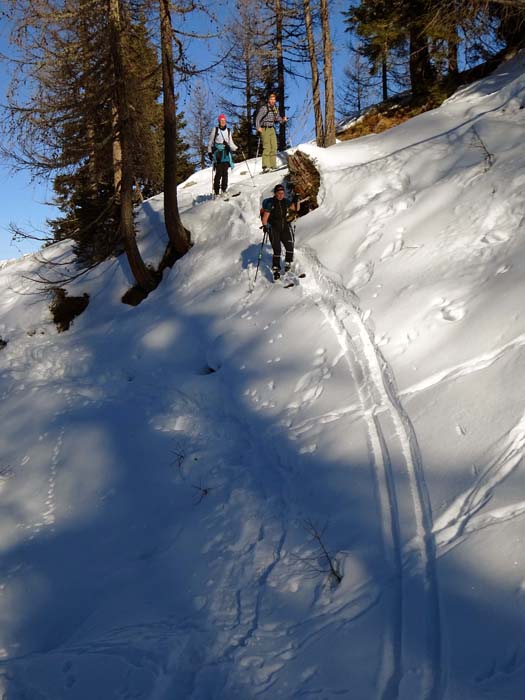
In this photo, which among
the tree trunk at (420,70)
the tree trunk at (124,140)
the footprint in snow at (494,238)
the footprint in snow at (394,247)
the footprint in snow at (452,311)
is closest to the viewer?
the footprint in snow at (452,311)

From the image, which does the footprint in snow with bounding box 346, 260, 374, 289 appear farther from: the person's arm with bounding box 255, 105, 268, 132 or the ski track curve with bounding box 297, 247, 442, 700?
the person's arm with bounding box 255, 105, 268, 132

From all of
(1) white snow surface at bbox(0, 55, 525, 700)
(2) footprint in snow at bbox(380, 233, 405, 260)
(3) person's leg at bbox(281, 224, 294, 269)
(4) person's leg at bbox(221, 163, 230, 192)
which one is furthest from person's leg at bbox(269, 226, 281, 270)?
(4) person's leg at bbox(221, 163, 230, 192)

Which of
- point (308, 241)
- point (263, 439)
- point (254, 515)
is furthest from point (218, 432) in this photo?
point (308, 241)

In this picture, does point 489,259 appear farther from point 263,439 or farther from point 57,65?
point 57,65

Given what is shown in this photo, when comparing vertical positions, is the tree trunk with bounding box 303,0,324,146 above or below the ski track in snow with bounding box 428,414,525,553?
above

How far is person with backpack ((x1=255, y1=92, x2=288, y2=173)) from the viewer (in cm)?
1362

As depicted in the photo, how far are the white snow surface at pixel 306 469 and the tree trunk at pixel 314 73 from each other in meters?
5.21

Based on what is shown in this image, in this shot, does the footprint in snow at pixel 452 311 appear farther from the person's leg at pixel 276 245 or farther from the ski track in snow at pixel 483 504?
the person's leg at pixel 276 245

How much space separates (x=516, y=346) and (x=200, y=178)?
1626 cm

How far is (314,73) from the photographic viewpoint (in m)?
15.1

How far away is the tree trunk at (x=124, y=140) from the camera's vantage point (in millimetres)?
10938

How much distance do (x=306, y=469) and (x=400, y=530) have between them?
59.4 inches

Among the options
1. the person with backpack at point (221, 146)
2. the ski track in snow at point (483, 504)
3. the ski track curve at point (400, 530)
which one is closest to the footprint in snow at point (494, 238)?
the ski track curve at point (400, 530)

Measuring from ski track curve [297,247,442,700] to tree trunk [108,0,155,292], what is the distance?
699 cm
